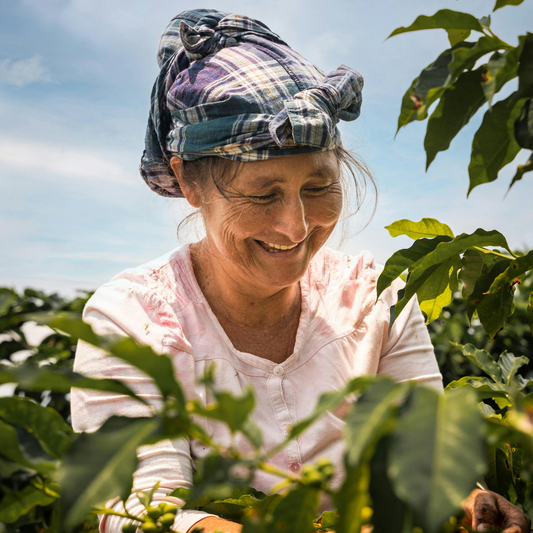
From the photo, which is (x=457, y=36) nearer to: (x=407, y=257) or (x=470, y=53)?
(x=470, y=53)

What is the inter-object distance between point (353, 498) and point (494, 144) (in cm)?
51

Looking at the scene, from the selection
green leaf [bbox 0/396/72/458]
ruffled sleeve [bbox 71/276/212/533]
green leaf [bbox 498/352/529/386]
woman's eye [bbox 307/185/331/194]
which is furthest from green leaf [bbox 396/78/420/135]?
woman's eye [bbox 307/185/331/194]

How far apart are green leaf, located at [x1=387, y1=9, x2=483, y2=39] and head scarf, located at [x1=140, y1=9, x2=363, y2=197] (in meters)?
0.90

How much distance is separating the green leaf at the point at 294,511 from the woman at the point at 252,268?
1071 mm

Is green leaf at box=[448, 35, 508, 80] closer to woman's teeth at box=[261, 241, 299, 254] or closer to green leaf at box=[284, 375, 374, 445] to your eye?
green leaf at box=[284, 375, 374, 445]

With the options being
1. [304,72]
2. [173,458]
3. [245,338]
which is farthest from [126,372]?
[304,72]

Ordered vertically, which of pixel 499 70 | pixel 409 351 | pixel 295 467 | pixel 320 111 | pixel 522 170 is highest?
pixel 320 111

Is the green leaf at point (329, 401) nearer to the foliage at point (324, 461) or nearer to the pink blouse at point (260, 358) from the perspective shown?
the foliage at point (324, 461)

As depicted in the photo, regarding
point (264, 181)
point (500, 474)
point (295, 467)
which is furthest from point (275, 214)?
point (500, 474)

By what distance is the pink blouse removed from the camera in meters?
1.54

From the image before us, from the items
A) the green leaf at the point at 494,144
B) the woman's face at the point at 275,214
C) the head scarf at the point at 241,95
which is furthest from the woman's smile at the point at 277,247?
the green leaf at the point at 494,144

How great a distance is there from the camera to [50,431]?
0.47 meters

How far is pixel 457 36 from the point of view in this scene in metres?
0.66

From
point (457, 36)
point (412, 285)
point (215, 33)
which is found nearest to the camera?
point (457, 36)
